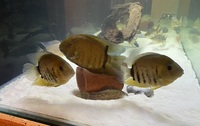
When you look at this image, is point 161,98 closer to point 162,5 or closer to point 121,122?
point 121,122

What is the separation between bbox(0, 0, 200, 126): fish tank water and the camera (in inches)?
34.5

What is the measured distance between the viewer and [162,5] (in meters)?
1.33

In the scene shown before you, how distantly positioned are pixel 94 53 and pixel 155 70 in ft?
0.71

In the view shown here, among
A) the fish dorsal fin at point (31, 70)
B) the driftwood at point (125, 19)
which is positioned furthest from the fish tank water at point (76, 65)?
the fish dorsal fin at point (31, 70)

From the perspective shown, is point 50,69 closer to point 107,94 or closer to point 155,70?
point 107,94

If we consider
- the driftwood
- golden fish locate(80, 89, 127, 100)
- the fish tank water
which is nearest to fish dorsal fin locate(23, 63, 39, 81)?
the fish tank water

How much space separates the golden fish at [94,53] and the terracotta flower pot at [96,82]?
5.3 inches

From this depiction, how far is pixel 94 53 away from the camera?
29.3 inches

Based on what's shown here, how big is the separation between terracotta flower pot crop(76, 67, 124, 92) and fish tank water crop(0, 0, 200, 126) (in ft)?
0.07

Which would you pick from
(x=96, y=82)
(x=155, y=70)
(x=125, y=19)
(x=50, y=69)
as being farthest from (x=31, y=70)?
(x=125, y=19)

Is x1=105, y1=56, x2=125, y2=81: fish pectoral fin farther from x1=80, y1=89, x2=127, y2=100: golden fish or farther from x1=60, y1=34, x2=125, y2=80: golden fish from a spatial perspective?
x1=80, y1=89, x2=127, y2=100: golden fish

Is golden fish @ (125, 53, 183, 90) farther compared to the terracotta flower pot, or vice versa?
the terracotta flower pot

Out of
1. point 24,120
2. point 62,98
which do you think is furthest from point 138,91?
point 24,120

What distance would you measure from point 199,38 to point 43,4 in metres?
1.23
